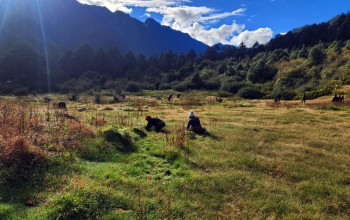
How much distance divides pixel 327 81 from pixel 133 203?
66150mm

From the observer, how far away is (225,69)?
108625mm

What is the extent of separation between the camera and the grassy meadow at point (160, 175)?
9188mm

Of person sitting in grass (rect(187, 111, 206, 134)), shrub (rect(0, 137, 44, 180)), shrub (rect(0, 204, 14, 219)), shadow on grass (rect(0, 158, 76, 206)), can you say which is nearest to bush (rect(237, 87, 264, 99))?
person sitting in grass (rect(187, 111, 206, 134))

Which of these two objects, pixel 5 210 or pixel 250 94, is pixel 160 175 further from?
pixel 250 94

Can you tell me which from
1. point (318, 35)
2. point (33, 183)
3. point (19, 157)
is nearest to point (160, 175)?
point (33, 183)

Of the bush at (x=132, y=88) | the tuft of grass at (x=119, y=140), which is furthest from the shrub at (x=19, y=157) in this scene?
the bush at (x=132, y=88)

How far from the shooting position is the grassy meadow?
9188 millimetres

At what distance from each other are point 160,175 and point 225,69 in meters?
99.5

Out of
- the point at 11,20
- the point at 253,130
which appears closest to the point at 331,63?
the point at 253,130

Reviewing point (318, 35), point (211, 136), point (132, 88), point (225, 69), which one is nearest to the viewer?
point (211, 136)

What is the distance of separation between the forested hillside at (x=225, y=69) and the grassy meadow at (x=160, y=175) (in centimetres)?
4164

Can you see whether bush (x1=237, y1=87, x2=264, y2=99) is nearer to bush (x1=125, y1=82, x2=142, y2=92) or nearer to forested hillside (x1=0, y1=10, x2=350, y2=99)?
forested hillside (x1=0, y1=10, x2=350, y2=99)

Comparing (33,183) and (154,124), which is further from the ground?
(154,124)

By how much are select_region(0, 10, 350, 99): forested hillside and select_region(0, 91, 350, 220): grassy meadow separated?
41637 mm
